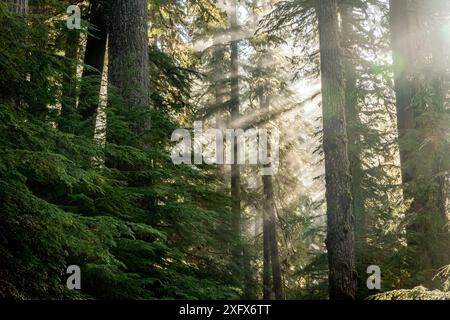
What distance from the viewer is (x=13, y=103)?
453 cm

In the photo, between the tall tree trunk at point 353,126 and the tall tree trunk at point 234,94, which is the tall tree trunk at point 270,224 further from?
the tall tree trunk at point 353,126

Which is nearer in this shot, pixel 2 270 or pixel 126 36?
pixel 2 270

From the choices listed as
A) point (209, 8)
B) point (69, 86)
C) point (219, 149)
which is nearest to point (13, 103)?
point (69, 86)

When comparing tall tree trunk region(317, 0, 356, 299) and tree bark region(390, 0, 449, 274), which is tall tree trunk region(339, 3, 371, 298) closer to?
tree bark region(390, 0, 449, 274)

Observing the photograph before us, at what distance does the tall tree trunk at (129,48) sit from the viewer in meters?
7.63

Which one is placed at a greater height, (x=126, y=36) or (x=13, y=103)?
(x=126, y=36)

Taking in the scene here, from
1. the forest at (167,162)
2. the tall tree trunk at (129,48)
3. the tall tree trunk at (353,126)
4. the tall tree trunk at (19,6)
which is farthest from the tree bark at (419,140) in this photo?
the tall tree trunk at (19,6)

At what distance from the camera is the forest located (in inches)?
141

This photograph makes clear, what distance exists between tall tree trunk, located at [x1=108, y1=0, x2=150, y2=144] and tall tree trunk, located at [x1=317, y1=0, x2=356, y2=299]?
13.2ft

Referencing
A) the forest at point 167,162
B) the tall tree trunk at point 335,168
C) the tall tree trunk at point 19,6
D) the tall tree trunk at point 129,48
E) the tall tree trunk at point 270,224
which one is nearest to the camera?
the forest at point 167,162

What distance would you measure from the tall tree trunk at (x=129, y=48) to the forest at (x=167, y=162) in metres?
0.04
